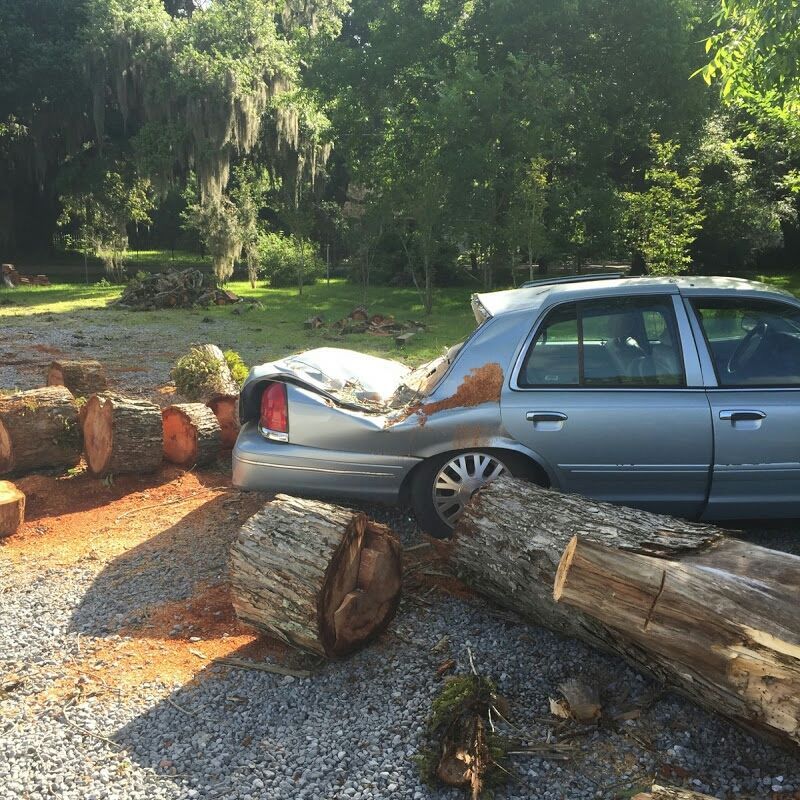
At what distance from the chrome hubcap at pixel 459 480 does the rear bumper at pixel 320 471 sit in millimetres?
203

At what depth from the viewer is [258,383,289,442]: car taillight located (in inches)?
191

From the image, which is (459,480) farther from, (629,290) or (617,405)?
(629,290)

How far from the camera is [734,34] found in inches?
345

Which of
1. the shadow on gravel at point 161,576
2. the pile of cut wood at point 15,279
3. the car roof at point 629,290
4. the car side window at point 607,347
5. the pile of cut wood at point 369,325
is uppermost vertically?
the pile of cut wood at point 15,279

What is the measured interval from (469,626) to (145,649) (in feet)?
5.30

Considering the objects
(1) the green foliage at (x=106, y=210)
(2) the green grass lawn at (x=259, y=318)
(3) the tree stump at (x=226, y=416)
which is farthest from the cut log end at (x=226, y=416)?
(1) the green foliage at (x=106, y=210)

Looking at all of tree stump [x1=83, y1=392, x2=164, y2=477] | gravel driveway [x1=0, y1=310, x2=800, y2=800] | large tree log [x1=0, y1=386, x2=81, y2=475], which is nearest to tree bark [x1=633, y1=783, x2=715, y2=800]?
gravel driveway [x1=0, y1=310, x2=800, y2=800]

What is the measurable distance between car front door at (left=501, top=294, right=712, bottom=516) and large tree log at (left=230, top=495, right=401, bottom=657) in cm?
122

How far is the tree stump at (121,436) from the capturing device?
6.26 meters

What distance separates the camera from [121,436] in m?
6.27

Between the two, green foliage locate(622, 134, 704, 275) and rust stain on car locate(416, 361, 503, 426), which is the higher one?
green foliage locate(622, 134, 704, 275)

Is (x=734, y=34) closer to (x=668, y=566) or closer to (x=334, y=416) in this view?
(x=334, y=416)

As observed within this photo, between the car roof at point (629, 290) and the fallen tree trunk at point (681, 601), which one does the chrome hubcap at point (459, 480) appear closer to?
the fallen tree trunk at point (681, 601)

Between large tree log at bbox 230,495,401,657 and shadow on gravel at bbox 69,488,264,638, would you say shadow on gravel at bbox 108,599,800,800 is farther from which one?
shadow on gravel at bbox 69,488,264,638
